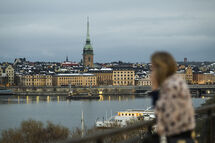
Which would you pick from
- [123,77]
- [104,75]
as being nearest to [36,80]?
[104,75]

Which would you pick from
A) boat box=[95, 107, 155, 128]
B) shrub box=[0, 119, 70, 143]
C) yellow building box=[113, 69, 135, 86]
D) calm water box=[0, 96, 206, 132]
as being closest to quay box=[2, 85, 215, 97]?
yellow building box=[113, 69, 135, 86]

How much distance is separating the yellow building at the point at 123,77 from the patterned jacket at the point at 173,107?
74.3 m

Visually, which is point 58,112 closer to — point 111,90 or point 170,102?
point 170,102

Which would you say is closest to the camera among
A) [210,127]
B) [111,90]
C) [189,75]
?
[210,127]

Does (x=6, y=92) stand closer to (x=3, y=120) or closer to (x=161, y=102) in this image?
(x=3, y=120)

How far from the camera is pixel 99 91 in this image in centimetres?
6103

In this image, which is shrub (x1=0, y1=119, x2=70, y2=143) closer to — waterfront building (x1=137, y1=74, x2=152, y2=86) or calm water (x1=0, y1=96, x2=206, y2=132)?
calm water (x1=0, y1=96, x2=206, y2=132)

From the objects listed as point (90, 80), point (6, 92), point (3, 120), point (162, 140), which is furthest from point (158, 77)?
point (90, 80)

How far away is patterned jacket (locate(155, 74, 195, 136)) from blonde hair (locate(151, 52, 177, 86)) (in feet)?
0.07

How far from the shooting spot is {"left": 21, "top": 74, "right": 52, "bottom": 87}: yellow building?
245ft

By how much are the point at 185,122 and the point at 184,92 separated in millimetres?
120

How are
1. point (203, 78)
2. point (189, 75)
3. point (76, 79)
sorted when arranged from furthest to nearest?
point (203, 78)
point (189, 75)
point (76, 79)

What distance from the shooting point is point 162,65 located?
1810 millimetres

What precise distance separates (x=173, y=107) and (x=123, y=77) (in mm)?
75751
